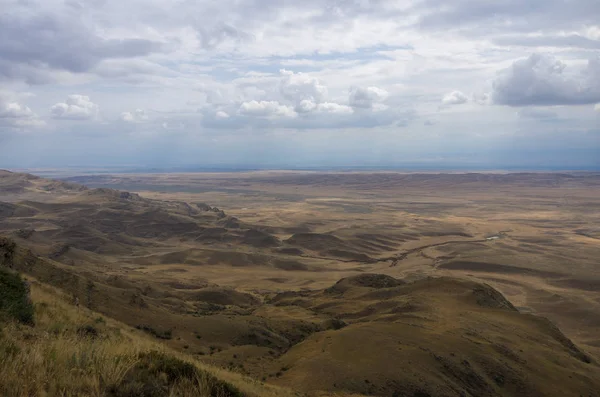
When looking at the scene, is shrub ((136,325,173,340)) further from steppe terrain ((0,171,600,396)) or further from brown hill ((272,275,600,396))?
brown hill ((272,275,600,396))

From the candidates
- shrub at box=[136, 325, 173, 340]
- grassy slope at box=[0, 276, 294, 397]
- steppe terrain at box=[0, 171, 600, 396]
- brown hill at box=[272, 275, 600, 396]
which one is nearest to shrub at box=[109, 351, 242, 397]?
grassy slope at box=[0, 276, 294, 397]

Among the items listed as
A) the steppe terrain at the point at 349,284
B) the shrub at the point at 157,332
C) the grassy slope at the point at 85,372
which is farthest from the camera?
the shrub at the point at 157,332

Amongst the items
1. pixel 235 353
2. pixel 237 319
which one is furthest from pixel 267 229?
pixel 235 353

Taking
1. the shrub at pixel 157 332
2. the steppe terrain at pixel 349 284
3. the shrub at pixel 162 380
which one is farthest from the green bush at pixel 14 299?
the shrub at pixel 157 332

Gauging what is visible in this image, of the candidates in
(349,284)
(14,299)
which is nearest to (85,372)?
(14,299)

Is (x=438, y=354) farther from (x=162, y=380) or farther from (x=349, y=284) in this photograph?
(x=349, y=284)

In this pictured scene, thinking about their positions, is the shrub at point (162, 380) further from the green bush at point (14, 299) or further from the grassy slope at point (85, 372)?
the green bush at point (14, 299)
